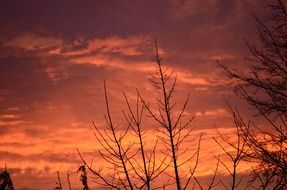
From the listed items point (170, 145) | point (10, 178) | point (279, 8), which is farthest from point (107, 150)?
point (10, 178)

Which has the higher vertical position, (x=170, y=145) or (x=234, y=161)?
(x=170, y=145)

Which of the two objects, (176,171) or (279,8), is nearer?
(176,171)

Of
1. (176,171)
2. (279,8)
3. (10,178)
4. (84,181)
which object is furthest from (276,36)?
(84,181)

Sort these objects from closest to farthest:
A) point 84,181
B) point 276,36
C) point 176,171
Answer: point 176,171
point 276,36
point 84,181

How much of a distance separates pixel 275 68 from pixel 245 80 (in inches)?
32.4

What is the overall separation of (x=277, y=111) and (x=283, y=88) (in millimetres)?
467

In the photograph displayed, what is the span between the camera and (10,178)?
1126 cm

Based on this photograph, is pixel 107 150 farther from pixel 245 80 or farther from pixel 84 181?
pixel 84 181

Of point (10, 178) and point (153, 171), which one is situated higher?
point (10, 178)

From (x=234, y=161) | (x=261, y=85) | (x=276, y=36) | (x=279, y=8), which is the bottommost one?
(x=234, y=161)

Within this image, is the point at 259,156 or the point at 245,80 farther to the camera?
the point at 245,80

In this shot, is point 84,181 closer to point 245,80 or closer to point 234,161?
point 245,80

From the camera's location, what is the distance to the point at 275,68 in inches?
316

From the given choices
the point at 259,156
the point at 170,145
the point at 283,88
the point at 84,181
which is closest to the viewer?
the point at 170,145
